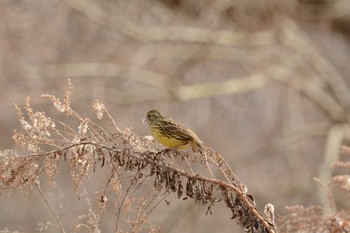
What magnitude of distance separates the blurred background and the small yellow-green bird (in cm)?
645

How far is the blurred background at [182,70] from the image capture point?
13.1 meters

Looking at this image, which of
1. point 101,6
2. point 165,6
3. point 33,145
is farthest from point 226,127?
point 33,145

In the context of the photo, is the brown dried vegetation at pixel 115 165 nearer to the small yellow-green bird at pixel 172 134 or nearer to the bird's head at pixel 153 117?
the small yellow-green bird at pixel 172 134

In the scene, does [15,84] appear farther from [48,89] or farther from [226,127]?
[226,127]

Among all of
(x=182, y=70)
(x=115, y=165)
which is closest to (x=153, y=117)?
(x=115, y=165)

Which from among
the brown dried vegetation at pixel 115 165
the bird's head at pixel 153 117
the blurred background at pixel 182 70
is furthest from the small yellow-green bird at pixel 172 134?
the blurred background at pixel 182 70

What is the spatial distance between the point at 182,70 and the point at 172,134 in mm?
8716

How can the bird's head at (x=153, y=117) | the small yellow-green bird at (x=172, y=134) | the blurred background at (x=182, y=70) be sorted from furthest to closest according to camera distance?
the blurred background at (x=182, y=70) < the bird's head at (x=153, y=117) < the small yellow-green bird at (x=172, y=134)

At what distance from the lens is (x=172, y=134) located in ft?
16.3

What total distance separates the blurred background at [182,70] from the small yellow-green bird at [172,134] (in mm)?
6454

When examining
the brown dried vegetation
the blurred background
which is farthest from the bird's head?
the blurred background

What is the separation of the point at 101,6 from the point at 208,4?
164 cm

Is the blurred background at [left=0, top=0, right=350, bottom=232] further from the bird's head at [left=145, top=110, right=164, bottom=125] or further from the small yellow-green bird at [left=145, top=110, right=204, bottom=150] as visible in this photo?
the small yellow-green bird at [left=145, top=110, right=204, bottom=150]

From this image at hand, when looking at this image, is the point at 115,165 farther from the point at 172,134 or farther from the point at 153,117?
the point at 153,117
